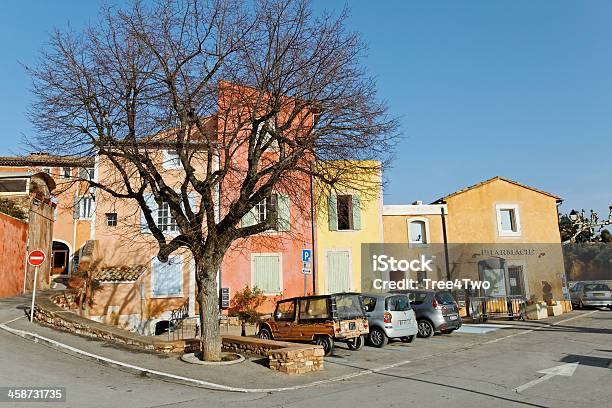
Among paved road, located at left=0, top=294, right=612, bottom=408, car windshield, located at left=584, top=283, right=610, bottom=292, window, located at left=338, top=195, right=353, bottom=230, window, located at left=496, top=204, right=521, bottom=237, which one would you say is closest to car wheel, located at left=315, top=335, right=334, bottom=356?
paved road, located at left=0, top=294, right=612, bottom=408

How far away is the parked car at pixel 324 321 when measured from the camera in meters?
13.1

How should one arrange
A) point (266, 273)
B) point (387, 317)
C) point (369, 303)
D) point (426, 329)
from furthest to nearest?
point (266, 273)
point (426, 329)
point (369, 303)
point (387, 317)

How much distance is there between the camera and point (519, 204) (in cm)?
2692

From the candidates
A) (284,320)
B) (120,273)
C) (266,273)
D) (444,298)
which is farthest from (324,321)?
(120,273)

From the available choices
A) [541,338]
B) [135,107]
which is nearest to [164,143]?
[135,107]

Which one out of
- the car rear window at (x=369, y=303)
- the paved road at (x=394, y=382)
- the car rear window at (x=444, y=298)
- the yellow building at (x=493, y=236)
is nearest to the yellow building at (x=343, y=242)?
the yellow building at (x=493, y=236)

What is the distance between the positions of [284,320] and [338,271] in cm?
944

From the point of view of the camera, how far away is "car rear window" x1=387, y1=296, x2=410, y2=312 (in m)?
15.1

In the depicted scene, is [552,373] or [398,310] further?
[398,310]

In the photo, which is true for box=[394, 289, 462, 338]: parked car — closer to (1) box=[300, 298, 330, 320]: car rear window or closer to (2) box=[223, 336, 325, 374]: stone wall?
(1) box=[300, 298, 330, 320]: car rear window

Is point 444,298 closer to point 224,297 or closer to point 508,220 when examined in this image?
point 224,297

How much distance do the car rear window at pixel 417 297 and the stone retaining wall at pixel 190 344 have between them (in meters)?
7.05

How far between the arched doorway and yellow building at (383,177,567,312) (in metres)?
24.3

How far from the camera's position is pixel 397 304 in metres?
15.3
